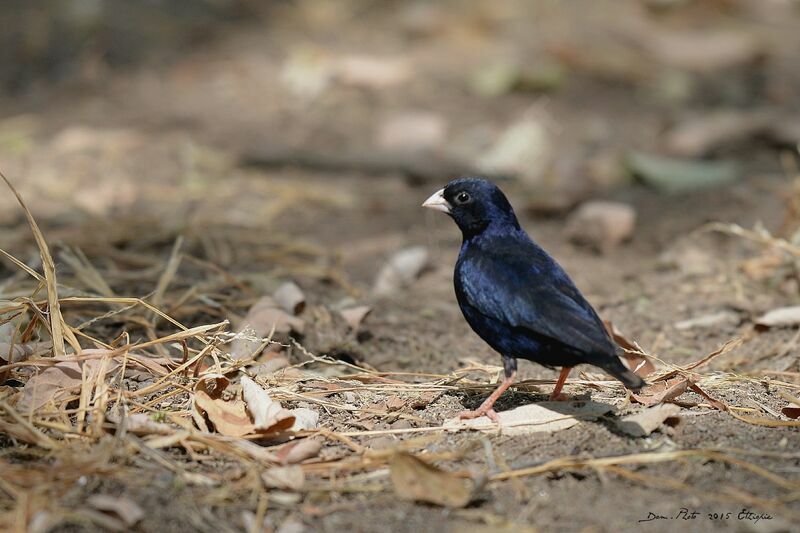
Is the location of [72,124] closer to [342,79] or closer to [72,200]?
[72,200]

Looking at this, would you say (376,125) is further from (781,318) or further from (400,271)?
(781,318)

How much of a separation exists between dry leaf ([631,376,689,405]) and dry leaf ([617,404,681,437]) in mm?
107

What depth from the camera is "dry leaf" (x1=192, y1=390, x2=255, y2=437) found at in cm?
309

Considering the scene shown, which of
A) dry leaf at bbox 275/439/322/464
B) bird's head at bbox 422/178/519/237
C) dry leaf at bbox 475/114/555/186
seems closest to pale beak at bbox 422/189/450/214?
bird's head at bbox 422/178/519/237

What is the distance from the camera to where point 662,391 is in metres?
3.48

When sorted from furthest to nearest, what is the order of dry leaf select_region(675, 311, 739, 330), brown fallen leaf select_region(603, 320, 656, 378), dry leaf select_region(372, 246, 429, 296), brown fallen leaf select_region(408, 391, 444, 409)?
dry leaf select_region(372, 246, 429, 296) < dry leaf select_region(675, 311, 739, 330) < brown fallen leaf select_region(603, 320, 656, 378) < brown fallen leaf select_region(408, 391, 444, 409)

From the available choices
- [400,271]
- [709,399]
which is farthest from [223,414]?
[400,271]

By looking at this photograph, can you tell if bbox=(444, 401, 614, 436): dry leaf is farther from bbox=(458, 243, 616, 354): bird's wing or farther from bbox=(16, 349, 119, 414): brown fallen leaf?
bbox=(16, 349, 119, 414): brown fallen leaf

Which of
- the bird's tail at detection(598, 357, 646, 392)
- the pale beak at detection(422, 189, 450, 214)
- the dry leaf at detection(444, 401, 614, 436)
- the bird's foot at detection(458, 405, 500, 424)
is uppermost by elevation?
the pale beak at detection(422, 189, 450, 214)

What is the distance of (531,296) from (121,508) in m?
1.61

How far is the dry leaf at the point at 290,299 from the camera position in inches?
168

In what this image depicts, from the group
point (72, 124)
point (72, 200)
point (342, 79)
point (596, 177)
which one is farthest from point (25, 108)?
point (596, 177)

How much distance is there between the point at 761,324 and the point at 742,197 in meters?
1.66

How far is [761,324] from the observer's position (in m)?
4.42
